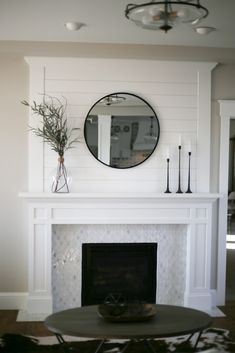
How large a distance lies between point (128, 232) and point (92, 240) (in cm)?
38

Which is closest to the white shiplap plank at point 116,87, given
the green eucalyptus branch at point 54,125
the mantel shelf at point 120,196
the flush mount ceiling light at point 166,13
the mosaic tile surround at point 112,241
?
the green eucalyptus branch at point 54,125

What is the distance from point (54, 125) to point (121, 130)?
26.7 inches

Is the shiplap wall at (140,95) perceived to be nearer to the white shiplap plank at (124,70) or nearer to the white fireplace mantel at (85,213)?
the white shiplap plank at (124,70)

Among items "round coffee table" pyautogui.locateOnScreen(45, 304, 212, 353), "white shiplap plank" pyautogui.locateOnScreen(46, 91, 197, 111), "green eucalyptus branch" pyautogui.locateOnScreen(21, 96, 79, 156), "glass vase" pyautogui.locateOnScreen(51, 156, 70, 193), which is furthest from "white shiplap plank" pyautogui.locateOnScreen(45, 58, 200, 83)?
"round coffee table" pyautogui.locateOnScreen(45, 304, 212, 353)

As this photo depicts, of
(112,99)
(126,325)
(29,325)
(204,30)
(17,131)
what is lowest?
(29,325)

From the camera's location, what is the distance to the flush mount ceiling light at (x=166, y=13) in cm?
266

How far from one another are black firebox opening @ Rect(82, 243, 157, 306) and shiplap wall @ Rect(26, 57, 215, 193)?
1.96 ft

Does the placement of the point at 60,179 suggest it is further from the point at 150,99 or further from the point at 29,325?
the point at 29,325

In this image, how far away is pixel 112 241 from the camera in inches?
194

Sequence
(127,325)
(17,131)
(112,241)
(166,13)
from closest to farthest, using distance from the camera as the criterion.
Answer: (166,13)
(127,325)
(17,131)
(112,241)

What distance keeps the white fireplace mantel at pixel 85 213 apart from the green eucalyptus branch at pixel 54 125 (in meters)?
0.50

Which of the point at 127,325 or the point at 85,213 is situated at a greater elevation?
the point at 85,213

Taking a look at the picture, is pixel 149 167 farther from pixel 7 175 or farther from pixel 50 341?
pixel 50 341

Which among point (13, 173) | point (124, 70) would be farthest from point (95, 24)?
point (13, 173)
